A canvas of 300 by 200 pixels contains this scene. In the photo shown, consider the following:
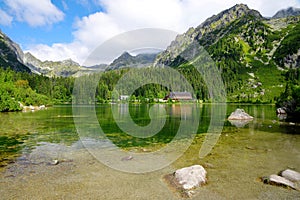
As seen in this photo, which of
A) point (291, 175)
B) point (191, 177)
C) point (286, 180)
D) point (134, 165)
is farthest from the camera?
point (134, 165)

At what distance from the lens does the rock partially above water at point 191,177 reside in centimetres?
1375

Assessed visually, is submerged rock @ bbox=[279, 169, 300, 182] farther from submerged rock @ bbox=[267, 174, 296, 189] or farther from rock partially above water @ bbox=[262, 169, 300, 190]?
submerged rock @ bbox=[267, 174, 296, 189]

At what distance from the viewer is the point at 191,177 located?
14.3 meters

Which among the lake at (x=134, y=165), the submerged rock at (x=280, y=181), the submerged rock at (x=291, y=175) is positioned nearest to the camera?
the lake at (x=134, y=165)

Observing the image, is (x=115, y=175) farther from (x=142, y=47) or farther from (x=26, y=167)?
(x=142, y=47)

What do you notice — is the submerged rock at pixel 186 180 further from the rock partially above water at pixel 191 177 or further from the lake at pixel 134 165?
the lake at pixel 134 165

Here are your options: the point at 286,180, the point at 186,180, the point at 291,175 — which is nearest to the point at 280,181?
the point at 286,180

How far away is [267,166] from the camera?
58.6ft

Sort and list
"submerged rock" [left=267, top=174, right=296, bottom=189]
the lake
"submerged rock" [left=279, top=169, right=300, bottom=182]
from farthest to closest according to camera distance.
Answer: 1. "submerged rock" [left=279, top=169, right=300, bottom=182]
2. "submerged rock" [left=267, top=174, right=296, bottom=189]
3. the lake

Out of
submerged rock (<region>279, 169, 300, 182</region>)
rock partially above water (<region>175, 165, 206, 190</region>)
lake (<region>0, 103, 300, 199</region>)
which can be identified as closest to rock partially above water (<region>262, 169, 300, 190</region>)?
submerged rock (<region>279, 169, 300, 182</region>)

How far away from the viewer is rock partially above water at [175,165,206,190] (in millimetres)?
13750

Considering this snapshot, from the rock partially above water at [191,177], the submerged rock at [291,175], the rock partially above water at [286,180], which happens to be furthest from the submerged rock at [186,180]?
the submerged rock at [291,175]

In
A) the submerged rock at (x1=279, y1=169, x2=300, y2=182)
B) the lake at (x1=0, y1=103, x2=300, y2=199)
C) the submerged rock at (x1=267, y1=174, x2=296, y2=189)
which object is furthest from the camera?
the submerged rock at (x1=279, y1=169, x2=300, y2=182)

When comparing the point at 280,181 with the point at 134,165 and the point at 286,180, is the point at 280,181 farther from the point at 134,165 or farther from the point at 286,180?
the point at 134,165
